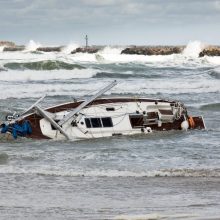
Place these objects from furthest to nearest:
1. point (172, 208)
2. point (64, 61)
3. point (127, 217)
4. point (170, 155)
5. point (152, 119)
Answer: point (64, 61) < point (152, 119) < point (170, 155) < point (172, 208) < point (127, 217)

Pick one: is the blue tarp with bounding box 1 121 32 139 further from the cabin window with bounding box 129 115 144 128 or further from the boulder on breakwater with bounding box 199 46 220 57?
the boulder on breakwater with bounding box 199 46 220 57

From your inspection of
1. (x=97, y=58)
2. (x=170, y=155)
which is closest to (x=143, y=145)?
(x=170, y=155)

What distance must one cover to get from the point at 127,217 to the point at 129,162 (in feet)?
19.8

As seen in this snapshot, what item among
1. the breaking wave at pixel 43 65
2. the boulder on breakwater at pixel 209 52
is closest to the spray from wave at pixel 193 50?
the boulder on breakwater at pixel 209 52

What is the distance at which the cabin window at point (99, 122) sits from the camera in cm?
2130

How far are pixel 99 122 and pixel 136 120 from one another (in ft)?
4.32

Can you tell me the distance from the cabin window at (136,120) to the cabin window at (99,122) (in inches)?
29.2

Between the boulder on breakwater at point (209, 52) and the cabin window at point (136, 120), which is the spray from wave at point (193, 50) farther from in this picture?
the cabin window at point (136, 120)

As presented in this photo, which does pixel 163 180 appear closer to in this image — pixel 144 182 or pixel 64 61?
pixel 144 182

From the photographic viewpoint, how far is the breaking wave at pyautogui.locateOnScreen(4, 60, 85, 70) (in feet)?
190

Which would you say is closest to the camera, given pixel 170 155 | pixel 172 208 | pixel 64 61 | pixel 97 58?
pixel 172 208

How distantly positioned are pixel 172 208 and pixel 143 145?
26.6 feet

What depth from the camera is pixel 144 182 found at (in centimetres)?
1391

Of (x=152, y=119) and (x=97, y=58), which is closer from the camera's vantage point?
(x=152, y=119)
